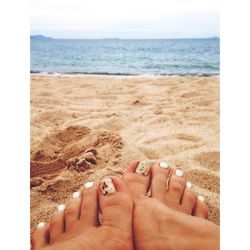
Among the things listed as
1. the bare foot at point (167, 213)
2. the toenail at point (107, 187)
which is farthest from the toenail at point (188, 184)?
the toenail at point (107, 187)

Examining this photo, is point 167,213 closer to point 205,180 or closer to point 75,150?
point 205,180

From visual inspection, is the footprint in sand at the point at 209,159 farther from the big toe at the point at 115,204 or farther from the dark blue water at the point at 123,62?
the dark blue water at the point at 123,62

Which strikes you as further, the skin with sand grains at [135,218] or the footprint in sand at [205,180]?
the footprint in sand at [205,180]

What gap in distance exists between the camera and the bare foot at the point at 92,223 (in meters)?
0.77

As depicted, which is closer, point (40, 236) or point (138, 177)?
point (40, 236)

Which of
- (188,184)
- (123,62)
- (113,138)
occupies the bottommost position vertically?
(188,184)

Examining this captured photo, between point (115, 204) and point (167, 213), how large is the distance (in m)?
0.14

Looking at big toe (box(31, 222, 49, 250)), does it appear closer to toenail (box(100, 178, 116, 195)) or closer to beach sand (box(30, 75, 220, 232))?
beach sand (box(30, 75, 220, 232))

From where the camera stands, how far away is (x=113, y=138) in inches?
44.6

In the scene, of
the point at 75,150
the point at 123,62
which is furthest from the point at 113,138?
the point at 123,62

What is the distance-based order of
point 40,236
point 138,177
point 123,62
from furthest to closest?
point 123,62 < point 138,177 < point 40,236
